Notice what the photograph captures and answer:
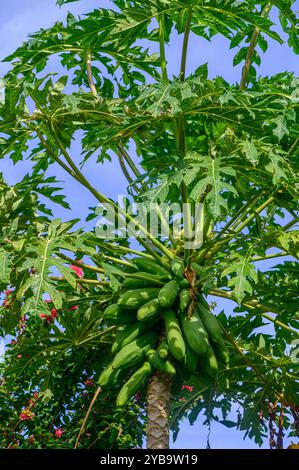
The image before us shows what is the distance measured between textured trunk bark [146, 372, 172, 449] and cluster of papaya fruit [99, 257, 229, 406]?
0.26ft

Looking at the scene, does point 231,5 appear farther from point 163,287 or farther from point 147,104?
point 163,287

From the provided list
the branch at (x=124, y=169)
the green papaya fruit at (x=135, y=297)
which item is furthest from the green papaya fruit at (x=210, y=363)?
the branch at (x=124, y=169)

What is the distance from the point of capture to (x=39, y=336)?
5.67m

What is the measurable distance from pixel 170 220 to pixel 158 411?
173 centimetres

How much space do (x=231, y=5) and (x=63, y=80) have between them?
1.17 meters

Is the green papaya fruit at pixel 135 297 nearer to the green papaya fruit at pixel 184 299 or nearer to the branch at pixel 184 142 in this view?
the green papaya fruit at pixel 184 299

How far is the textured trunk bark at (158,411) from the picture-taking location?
4586 mm

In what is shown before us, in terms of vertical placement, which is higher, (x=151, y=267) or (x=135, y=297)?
(x=151, y=267)

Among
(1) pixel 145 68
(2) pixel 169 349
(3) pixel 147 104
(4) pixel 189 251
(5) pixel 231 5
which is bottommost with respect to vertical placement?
(2) pixel 169 349

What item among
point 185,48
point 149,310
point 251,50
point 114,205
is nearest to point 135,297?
point 149,310

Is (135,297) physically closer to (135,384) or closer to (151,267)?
(151,267)

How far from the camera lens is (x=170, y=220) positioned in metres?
5.93

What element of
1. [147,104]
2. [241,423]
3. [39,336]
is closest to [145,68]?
[147,104]

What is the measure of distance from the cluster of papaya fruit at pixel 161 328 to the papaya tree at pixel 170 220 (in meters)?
0.01
